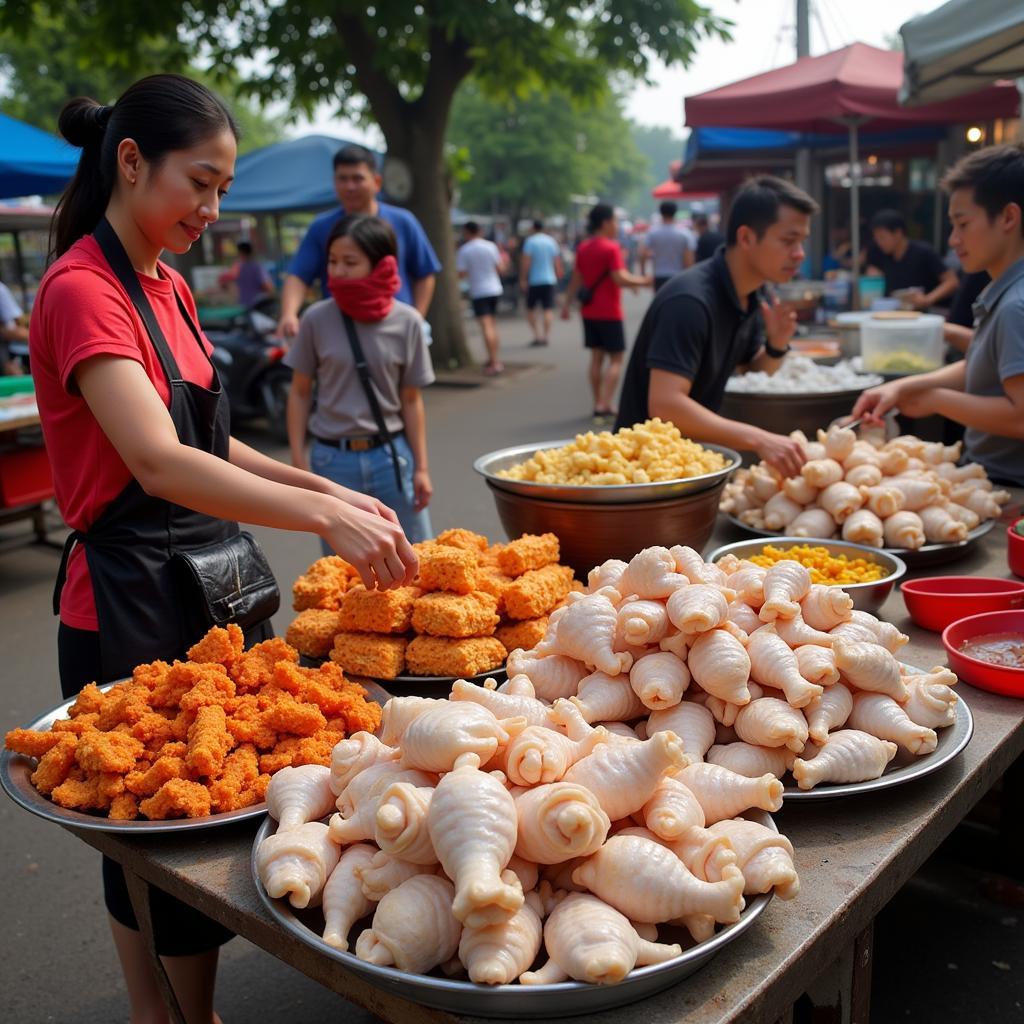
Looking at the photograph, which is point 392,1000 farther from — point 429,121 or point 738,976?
point 429,121

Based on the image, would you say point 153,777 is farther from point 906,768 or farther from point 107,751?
point 906,768

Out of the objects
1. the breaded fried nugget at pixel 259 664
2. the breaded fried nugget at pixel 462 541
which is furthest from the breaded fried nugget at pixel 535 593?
the breaded fried nugget at pixel 259 664

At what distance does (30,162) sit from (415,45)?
540 cm

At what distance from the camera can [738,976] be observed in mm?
1240

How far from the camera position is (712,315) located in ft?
11.3

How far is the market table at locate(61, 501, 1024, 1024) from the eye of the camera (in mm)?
1228

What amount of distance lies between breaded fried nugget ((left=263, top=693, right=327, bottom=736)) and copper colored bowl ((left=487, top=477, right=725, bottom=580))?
36.5 inches

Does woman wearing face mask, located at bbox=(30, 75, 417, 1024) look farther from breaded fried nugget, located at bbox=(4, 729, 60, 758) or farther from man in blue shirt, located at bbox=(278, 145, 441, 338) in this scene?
man in blue shirt, located at bbox=(278, 145, 441, 338)

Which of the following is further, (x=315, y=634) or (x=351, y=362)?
(x=351, y=362)

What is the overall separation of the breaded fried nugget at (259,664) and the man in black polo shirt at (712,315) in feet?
5.83

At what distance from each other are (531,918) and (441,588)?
956 millimetres

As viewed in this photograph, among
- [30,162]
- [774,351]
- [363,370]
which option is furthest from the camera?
[30,162]

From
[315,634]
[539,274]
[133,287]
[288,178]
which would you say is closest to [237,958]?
[315,634]

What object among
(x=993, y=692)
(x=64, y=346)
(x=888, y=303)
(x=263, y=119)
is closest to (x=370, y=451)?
(x=64, y=346)
